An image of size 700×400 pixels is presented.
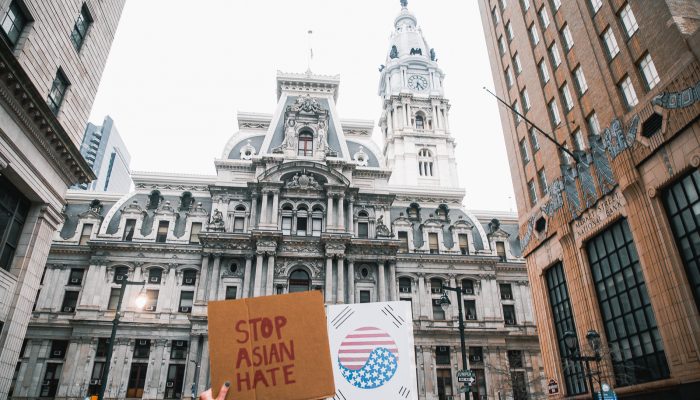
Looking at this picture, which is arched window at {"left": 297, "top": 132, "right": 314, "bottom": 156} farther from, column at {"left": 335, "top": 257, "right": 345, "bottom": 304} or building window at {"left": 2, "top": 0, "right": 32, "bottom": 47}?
building window at {"left": 2, "top": 0, "right": 32, "bottom": 47}

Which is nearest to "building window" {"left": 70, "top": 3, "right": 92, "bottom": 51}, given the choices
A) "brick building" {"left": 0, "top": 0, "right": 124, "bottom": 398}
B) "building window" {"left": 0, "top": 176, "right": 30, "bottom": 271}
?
"brick building" {"left": 0, "top": 0, "right": 124, "bottom": 398}

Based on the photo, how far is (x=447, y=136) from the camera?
88.1 m

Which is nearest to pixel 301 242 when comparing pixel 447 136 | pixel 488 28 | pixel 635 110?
pixel 488 28

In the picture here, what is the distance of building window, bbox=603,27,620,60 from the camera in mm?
23056

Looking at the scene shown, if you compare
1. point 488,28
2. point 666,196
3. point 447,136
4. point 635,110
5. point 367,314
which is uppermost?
point 447,136

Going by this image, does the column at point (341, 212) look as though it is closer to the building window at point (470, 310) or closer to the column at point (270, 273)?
the column at point (270, 273)

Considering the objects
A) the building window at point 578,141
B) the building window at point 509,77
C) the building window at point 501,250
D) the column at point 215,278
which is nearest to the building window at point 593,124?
the building window at point 578,141

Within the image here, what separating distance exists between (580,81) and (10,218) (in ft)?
94.2

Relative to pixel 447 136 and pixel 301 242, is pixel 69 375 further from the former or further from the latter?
pixel 447 136

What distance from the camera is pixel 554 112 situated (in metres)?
28.9

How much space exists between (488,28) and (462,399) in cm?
3118

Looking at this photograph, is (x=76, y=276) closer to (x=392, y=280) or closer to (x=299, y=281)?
(x=299, y=281)

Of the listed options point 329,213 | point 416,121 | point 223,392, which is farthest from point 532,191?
point 416,121

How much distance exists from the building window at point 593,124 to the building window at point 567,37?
4.89 m
